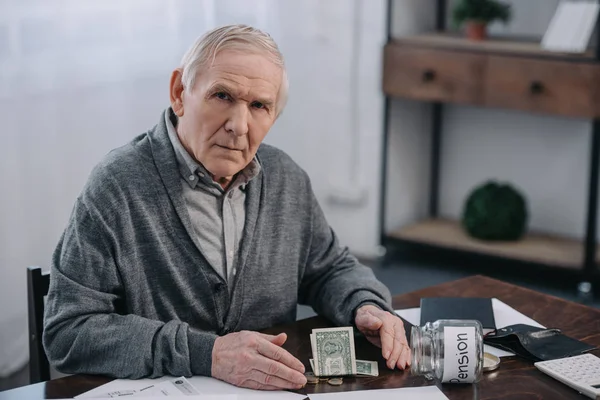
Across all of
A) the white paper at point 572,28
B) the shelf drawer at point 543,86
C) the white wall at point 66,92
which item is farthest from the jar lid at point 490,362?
the white paper at point 572,28

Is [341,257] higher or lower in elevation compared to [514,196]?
higher

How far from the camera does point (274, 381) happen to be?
57.7 inches

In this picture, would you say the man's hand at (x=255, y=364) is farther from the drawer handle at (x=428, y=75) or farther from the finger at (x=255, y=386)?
the drawer handle at (x=428, y=75)

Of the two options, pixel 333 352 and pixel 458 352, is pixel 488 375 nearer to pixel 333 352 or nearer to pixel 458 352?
pixel 458 352

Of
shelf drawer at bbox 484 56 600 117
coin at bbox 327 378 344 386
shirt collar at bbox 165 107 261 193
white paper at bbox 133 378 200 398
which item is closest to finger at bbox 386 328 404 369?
coin at bbox 327 378 344 386

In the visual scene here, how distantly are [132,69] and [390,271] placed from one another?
163 centimetres

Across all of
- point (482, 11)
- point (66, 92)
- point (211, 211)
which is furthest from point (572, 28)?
point (211, 211)

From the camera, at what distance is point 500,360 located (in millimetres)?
1596

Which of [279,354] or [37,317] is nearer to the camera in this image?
[279,354]

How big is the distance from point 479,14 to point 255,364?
9.59 ft

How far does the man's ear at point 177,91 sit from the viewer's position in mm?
1734

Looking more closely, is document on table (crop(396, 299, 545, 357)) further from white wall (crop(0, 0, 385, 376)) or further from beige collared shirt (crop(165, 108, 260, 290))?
white wall (crop(0, 0, 385, 376))

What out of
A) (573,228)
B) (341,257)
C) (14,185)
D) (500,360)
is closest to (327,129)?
(573,228)

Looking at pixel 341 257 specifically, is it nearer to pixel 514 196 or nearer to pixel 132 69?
pixel 132 69
